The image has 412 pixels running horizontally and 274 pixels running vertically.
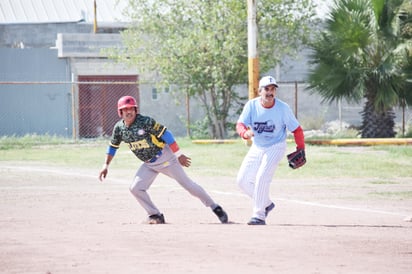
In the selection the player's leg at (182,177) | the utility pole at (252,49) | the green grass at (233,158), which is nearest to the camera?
the player's leg at (182,177)

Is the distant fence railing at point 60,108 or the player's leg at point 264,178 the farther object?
the distant fence railing at point 60,108

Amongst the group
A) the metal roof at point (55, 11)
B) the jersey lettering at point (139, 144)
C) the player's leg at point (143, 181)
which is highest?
the metal roof at point (55, 11)

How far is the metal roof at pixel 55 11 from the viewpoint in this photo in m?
39.1

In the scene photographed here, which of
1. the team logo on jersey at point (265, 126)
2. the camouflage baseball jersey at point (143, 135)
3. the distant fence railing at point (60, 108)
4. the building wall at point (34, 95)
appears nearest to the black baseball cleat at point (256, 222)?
the team logo on jersey at point (265, 126)

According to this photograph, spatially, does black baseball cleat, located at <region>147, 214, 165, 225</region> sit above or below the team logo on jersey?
below

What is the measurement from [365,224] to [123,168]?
427 inches

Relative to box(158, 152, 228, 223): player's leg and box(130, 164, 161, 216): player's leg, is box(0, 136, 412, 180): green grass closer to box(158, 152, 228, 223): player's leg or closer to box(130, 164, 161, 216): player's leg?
box(158, 152, 228, 223): player's leg

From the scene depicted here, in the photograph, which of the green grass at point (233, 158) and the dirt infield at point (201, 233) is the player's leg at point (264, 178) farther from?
the green grass at point (233, 158)

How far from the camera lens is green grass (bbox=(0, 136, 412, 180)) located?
2083 centimetres

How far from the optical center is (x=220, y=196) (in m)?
16.5

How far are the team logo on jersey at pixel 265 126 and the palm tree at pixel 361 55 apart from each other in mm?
15374

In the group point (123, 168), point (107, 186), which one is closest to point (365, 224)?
point (107, 186)

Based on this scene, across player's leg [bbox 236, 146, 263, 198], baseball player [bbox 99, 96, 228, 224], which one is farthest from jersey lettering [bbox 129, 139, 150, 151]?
player's leg [bbox 236, 146, 263, 198]

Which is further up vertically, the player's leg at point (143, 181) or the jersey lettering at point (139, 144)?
the jersey lettering at point (139, 144)
